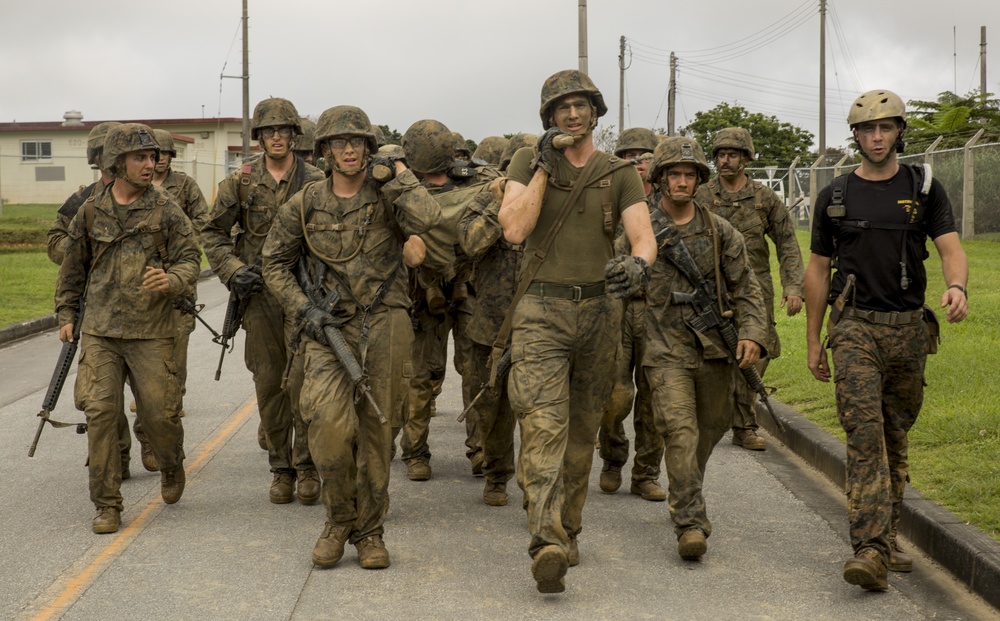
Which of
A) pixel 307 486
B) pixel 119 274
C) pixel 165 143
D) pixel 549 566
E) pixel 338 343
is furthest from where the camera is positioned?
pixel 165 143

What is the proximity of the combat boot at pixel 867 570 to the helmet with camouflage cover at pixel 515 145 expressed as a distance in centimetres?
399

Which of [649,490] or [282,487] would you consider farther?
[649,490]

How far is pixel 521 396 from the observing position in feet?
20.0

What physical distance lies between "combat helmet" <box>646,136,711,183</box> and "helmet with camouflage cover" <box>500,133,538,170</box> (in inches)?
73.8

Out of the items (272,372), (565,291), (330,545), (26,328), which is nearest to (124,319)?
(272,372)

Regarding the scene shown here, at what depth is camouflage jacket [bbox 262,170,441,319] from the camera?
21.4ft

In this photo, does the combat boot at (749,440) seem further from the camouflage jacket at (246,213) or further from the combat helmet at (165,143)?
the combat helmet at (165,143)

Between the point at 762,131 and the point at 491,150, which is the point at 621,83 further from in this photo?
the point at 491,150

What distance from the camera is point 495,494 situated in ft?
25.9

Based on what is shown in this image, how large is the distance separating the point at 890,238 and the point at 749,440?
3.92 metres

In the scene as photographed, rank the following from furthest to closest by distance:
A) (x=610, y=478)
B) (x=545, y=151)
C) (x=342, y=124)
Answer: (x=610, y=478) < (x=342, y=124) < (x=545, y=151)

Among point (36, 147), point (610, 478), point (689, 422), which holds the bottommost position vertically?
point (610, 478)

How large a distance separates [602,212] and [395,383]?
4.68 ft

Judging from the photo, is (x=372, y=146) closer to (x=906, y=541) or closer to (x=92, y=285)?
(x=92, y=285)
